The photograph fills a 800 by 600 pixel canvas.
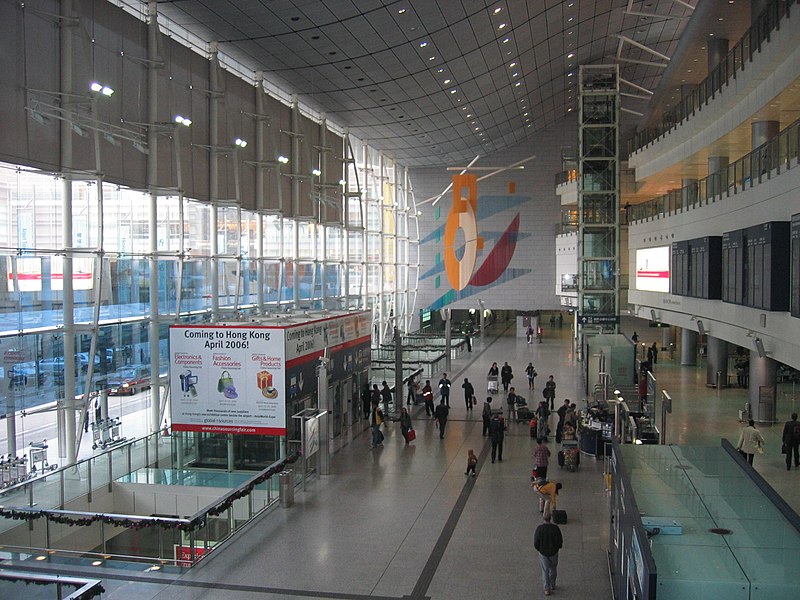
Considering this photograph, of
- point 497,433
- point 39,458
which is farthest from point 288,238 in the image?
point 39,458

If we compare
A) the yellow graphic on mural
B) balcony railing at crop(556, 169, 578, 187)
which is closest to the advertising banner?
the yellow graphic on mural

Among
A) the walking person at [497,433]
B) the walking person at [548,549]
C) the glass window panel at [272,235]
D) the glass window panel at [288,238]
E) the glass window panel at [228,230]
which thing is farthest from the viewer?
the glass window panel at [288,238]

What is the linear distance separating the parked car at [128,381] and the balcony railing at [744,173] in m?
13.1

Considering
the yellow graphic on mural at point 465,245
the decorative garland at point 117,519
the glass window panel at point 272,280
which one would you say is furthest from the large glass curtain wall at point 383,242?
the decorative garland at point 117,519

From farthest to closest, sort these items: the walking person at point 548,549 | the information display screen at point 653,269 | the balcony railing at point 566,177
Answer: the balcony railing at point 566,177 < the information display screen at point 653,269 < the walking person at point 548,549

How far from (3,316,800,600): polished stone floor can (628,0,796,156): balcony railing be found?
792 centimetres

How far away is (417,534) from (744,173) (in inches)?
439

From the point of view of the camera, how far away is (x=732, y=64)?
58.5ft

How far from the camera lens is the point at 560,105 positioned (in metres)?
41.4

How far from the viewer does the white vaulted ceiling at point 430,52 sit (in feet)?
59.8

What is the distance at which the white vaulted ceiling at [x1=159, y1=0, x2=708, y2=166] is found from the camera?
59.8ft

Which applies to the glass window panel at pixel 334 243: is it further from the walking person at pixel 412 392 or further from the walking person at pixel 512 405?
the walking person at pixel 512 405

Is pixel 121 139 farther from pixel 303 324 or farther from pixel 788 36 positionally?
pixel 788 36

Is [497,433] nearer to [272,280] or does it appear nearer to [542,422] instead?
[542,422]
